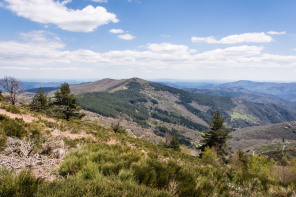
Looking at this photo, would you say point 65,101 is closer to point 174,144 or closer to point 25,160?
point 25,160

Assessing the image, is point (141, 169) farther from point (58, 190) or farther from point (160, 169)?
point (58, 190)

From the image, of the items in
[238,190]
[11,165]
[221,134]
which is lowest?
[221,134]

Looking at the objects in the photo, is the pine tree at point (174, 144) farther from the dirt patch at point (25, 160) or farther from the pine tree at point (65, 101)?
the dirt patch at point (25, 160)

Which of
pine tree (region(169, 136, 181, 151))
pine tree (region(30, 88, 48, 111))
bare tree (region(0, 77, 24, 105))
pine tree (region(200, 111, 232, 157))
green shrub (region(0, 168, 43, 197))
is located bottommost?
pine tree (region(169, 136, 181, 151))

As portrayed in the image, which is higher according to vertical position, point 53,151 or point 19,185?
point 19,185

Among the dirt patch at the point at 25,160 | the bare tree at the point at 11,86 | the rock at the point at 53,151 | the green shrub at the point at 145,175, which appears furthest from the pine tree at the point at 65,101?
the green shrub at the point at 145,175

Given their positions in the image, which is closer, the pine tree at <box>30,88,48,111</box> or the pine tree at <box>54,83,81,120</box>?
the pine tree at <box>54,83,81,120</box>

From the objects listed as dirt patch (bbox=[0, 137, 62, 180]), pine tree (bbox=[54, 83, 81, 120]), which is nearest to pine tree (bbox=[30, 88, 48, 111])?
pine tree (bbox=[54, 83, 81, 120])

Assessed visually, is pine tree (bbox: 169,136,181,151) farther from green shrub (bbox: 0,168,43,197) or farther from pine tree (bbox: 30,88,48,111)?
green shrub (bbox: 0,168,43,197)

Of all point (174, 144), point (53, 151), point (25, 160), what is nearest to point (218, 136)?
point (174, 144)

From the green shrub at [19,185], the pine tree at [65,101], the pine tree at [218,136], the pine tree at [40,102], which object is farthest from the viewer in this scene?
the pine tree at [40,102]

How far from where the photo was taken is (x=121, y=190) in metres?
3.22

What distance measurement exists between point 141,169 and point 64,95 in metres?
32.2

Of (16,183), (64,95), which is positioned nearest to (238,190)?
(16,183)
